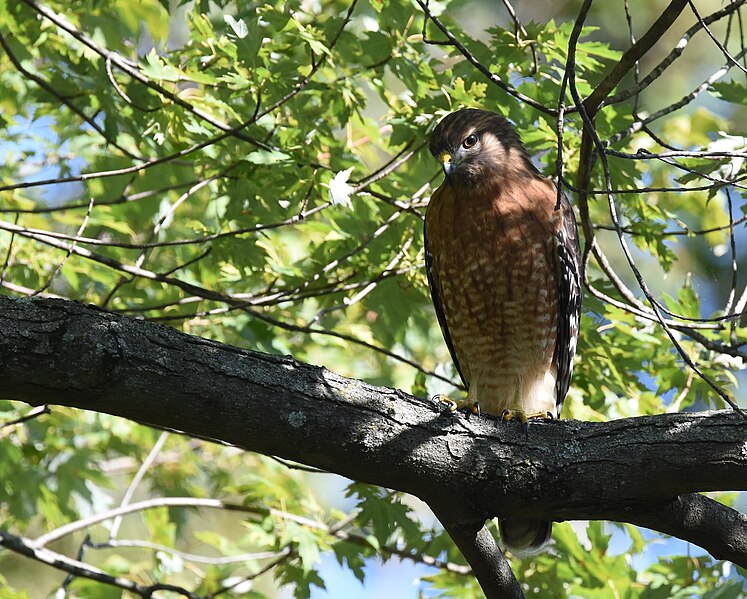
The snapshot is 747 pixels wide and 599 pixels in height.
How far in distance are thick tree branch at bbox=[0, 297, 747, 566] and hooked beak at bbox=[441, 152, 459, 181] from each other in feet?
5.10

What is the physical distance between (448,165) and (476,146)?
1.13 feet

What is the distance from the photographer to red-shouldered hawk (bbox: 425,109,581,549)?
4.71 metres

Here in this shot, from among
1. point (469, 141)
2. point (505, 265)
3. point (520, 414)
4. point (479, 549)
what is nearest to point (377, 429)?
point (479, 549)

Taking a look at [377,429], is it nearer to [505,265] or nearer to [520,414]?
[520,414]

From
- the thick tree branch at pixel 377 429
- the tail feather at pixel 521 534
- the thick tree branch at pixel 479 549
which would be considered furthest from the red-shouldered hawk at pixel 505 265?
the thick tree branch at pixel 377 429

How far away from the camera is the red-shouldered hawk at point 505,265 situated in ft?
15.4

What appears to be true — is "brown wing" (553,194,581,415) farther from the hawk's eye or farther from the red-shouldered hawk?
the hawk's eye

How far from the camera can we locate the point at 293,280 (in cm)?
495

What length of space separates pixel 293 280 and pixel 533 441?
77.4 inches

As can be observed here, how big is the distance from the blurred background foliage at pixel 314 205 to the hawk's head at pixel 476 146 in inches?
4.5

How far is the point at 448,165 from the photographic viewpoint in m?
4.60

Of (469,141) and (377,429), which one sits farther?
(469,141)

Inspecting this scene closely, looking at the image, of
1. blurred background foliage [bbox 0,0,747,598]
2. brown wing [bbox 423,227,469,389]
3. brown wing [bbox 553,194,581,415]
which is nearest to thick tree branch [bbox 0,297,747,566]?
blurred background foliage [bbox 0,0,747,598]

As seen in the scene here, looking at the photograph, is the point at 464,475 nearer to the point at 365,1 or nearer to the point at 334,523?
the point at 334,523
